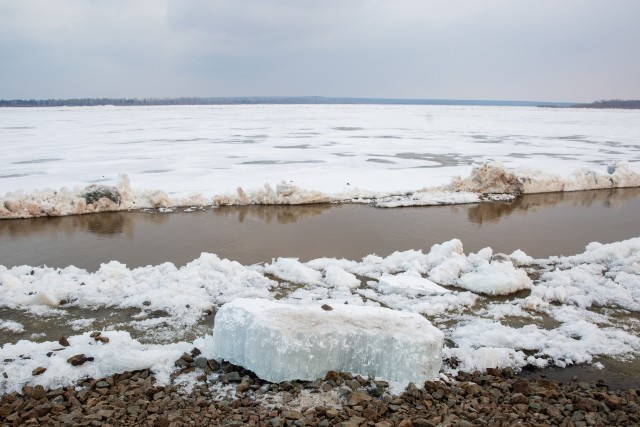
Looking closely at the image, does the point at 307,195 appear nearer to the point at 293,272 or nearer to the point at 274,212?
the point at 274,212

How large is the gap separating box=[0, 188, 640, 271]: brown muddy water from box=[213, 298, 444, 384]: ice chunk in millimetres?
3201

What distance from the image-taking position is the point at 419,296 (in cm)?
587

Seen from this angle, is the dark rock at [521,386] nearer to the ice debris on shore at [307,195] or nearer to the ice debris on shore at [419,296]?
the ice debris on shore at [419,296]

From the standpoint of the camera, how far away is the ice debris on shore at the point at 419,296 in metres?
4.69

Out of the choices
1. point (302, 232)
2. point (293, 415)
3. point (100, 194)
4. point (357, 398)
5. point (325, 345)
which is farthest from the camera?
point (100, 194)

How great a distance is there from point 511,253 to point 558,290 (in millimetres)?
1925

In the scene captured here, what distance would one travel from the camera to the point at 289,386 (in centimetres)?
380

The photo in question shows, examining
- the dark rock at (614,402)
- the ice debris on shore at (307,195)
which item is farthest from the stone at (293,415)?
the ice debris on shore at (307,195)

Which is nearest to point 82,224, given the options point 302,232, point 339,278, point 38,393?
point 302,232

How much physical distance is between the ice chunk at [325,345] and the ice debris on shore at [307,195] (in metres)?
6.73

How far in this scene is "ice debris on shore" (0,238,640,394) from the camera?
4691mm

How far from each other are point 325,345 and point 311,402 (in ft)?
1.59

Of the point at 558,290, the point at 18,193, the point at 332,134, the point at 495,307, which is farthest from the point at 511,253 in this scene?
the point at 332,134

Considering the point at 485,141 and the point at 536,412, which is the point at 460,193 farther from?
the point at 485,141
